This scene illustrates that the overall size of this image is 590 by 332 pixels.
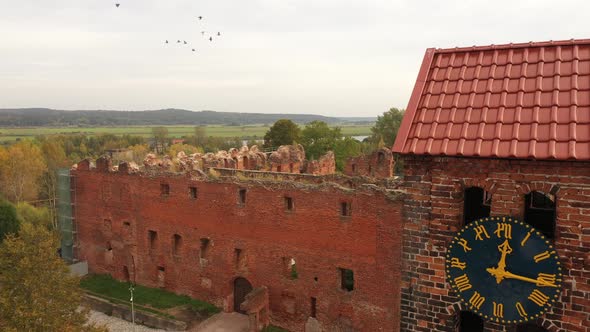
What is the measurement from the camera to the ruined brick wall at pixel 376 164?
2877 centimetres

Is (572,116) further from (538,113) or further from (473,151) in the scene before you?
(473,151)

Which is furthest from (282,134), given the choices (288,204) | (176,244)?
(288,204)

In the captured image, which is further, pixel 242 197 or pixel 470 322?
pixel 242 197

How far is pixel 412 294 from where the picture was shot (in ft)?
31.0

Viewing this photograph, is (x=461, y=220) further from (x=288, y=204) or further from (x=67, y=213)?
(x=67, y=213)

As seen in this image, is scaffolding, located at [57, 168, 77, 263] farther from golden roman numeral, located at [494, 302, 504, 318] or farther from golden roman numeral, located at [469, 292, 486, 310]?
golden roman numeral, located at [494, 302, 504, 318]

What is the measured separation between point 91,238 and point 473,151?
27.4 m

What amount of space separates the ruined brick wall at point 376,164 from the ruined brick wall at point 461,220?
19.4m

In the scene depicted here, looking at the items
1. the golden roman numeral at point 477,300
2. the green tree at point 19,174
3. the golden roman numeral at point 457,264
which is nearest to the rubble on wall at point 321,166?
the golden roman numeral at point 457,264

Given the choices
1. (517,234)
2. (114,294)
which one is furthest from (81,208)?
(517,234)

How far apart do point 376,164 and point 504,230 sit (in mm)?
21064

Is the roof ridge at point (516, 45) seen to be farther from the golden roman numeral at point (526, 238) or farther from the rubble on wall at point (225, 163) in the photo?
the rubble on wall at point (225, 163)

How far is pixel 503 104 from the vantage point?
8.50m

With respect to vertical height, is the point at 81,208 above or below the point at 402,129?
below
